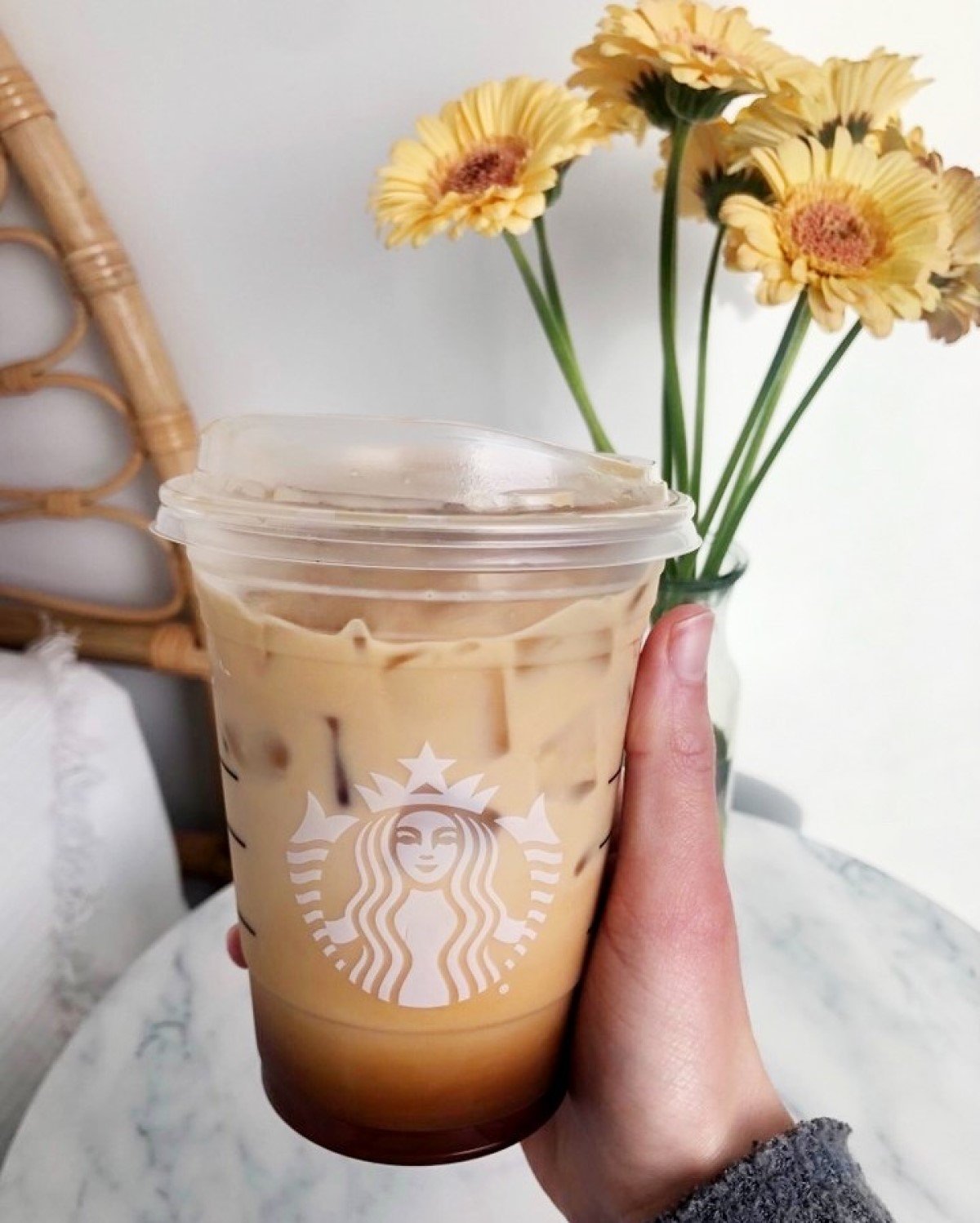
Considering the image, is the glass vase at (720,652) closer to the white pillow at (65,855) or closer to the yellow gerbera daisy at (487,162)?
the yellow gerbera daisy at (487,162)

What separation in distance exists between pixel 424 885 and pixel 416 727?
75 millimetres

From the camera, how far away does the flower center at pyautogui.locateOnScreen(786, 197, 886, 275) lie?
2.12 feet

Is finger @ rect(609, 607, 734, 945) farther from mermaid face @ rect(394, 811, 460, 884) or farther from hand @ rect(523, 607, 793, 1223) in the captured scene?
mermaid face @ rect(394, 811, 460, 884)

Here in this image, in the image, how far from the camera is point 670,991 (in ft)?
1.91

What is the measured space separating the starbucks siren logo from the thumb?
0.11 meters

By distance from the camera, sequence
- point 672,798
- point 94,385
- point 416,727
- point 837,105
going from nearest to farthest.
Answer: point 416,727 → point 672,798 → point 837,105 → point 94,385

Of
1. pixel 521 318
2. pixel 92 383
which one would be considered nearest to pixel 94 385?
pixel 92 383

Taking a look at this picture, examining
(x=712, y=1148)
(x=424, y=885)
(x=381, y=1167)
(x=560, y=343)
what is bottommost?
(x=381, y=1167)

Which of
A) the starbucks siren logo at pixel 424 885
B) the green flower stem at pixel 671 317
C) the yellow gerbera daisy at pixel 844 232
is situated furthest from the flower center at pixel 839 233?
the starbucks siren logo at pixel 424 885

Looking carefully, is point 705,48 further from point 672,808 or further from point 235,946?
point 235,946

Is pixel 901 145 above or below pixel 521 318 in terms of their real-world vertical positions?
above

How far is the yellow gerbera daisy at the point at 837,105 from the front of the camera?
653mm

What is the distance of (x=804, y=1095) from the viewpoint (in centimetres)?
73

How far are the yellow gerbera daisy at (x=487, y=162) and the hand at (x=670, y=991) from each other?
1.15 feet
